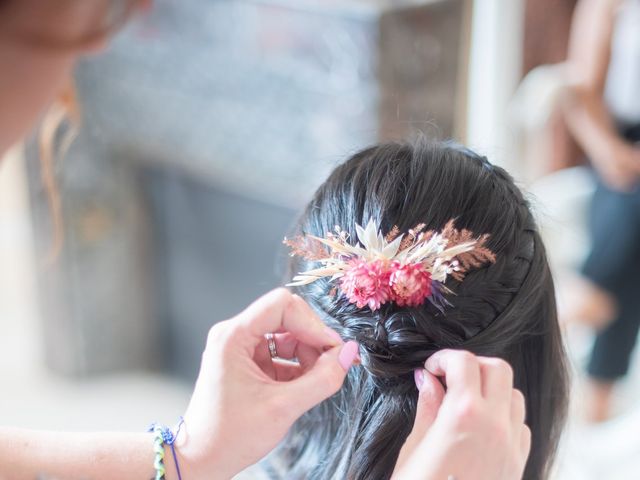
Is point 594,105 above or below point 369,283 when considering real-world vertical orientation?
above

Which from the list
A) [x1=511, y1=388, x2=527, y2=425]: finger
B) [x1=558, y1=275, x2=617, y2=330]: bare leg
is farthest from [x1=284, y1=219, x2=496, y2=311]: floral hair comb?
[x1=558, y1=275, x2=617, y2=330]: bare leg

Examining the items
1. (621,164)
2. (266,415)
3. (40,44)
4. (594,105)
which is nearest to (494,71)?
(594,105)

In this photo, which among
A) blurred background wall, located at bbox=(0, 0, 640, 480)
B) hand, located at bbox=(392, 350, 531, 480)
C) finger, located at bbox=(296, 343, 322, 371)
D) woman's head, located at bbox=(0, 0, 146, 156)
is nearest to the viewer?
woman's head, located at bbox=(0, 0, 146, 156)

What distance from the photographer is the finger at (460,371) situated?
646 millimetres

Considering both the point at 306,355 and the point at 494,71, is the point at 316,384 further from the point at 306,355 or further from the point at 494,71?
the point at 494,71

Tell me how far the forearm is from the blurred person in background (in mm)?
1314

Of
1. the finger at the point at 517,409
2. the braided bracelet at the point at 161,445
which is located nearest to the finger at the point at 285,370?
the braided bracelet at the point at 161,445

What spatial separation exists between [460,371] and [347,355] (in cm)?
11

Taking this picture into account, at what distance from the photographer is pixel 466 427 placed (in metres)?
0.63

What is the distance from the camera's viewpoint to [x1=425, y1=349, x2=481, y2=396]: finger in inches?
25.5

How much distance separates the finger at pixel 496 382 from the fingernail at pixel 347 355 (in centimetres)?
11

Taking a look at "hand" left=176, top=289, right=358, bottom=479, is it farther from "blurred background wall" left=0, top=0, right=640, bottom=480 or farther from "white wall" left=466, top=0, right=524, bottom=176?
"white wall" left=466, top=0, right=524, bottom=176

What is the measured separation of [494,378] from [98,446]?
0.38 meters

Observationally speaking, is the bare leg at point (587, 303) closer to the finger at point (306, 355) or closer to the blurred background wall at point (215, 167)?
the blurred background wall at point (215, 167)
